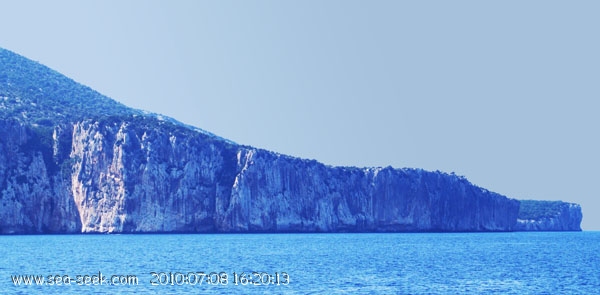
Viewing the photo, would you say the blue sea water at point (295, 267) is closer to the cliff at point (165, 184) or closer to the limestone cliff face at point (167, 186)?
the limestone cliff face at point (167, 186)

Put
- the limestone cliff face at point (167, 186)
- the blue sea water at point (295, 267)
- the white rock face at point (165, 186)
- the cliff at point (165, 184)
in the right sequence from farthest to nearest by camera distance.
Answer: the cliff at point (165, 184), the limestone cliff face at point (167, 186), the white rock face at point (165, 186), the blue sea water at point (295, 267)

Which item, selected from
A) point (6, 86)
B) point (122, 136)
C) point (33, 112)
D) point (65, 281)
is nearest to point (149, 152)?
point (122, 136)

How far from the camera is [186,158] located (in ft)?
459

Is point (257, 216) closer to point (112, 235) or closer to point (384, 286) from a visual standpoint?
point (112, 235)

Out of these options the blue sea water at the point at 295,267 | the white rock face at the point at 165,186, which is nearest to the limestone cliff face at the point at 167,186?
the white rock face at the point at 165,186

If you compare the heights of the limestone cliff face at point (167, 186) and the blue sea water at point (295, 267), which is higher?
the limestone cliff face at point (167, 186)

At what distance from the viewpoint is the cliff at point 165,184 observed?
12925cm

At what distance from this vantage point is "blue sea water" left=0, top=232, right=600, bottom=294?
6141cm

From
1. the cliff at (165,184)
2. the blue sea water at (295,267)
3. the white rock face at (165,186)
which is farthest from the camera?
the cliff at (165,184)

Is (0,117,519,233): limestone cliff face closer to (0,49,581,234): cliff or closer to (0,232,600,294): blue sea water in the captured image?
(0,49,581,234): cliff

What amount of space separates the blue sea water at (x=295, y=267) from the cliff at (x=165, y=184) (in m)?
17.2

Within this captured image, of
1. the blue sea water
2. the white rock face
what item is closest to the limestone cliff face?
the white rock face

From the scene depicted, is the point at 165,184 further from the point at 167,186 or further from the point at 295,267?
the point at 295,267

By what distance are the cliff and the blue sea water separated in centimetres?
1721
